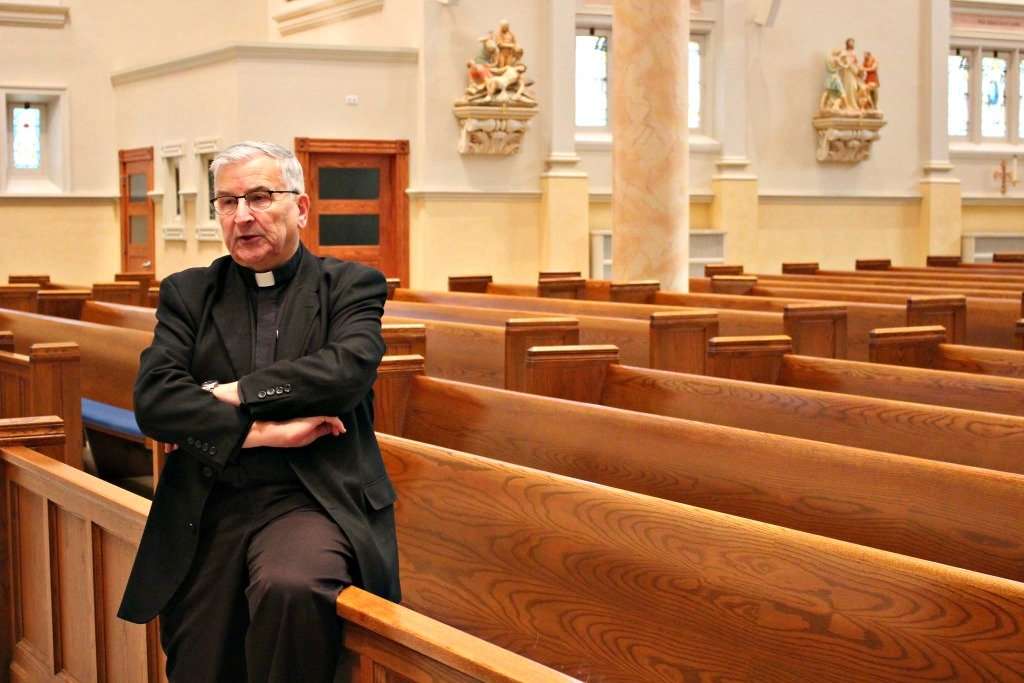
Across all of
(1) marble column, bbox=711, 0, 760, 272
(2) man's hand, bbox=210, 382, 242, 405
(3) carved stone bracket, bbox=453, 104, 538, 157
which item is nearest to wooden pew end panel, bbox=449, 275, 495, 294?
(3) carved stone bracket, bbox=453, 104, 538, 157

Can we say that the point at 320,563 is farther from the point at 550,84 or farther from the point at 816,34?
the point at 816,34

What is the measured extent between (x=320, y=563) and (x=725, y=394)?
2117mm

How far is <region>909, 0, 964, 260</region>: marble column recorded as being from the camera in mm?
16453

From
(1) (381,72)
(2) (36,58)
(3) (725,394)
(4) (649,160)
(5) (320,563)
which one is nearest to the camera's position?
(5) (320,563)

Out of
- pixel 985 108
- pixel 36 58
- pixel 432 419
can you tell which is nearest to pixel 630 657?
pixel 432 419

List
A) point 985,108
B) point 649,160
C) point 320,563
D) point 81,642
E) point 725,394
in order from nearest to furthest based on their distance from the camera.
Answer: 1. point 320,563
2. point 81,642
3. point 725,394
4. point 649,160
5. point 985,108

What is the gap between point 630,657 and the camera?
9.48 ft

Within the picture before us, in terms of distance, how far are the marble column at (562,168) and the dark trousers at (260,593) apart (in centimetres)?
1183

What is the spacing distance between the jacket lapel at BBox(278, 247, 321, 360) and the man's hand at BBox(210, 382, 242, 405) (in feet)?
0.40

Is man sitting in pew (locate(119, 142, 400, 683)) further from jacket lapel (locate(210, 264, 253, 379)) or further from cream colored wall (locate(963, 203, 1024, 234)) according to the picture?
cream colored wall (locate(963, 203, 1024, 234))

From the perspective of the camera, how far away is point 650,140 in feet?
32.1

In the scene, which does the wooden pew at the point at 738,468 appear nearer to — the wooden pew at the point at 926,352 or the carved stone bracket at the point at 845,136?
the wooden pew at the point at 926,352

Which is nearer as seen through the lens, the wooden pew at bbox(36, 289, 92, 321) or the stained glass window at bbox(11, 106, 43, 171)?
the wooden pew at bbox(36, 289, 92, 321)

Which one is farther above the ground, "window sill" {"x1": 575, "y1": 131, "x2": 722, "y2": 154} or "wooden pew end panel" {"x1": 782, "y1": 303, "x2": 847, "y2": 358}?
"window sill" {"x1": 575, "y1": 131, "x2": 722, "y2": 154}
